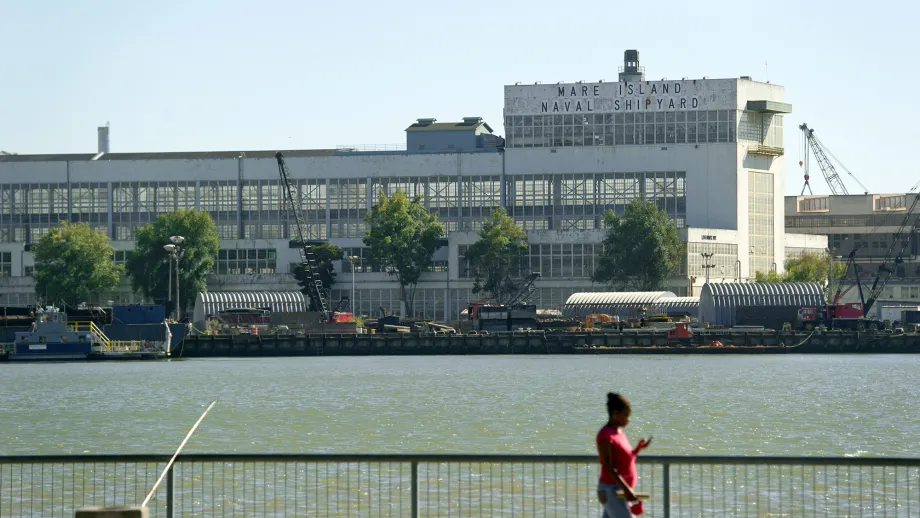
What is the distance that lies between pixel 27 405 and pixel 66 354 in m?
59.0

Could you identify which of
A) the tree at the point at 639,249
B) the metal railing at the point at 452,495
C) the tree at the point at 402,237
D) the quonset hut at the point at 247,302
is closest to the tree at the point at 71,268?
the quonset hut at the point at 247,302

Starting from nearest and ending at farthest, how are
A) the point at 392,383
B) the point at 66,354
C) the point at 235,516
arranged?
1. the point at 235,516
2. the point at 392,383
3. the point at 66,354

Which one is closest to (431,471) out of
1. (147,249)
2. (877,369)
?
(877,369)

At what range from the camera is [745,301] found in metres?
176

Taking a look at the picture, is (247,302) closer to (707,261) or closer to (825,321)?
(707,261)

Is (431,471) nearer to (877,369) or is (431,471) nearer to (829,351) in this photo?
(877,369)

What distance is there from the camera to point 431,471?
5031cm

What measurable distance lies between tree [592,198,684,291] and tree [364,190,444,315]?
2185cm

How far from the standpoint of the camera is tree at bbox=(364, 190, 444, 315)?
641 feet

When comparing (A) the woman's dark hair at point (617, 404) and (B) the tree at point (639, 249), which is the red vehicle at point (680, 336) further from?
(A) the woman's dark hair at point (617, 404)

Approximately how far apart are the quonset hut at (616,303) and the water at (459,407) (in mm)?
39908

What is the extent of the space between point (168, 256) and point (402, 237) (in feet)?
95.1

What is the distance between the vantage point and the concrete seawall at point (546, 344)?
16125 cm

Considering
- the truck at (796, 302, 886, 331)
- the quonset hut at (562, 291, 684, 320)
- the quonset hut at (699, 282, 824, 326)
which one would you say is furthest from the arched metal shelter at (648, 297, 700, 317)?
the truck at (796, 302, 886, 331)
